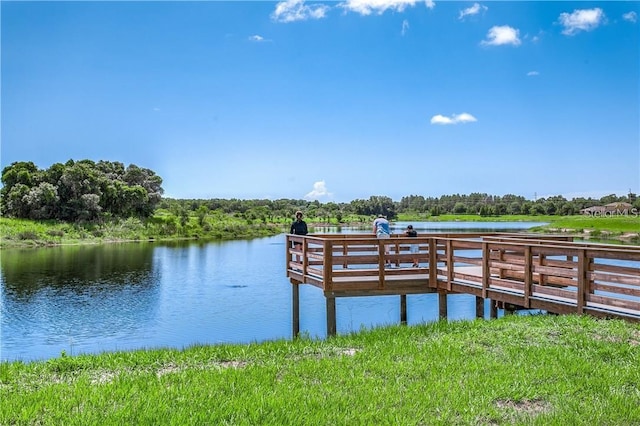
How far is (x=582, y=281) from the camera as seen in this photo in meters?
9.64

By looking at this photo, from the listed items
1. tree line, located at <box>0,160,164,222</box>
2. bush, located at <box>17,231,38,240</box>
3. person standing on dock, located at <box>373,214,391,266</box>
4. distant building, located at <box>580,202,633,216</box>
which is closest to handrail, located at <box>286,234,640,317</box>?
person standing on dock, located at <box>373,214,391,266</box>

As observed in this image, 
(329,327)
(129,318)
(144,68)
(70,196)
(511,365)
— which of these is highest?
(144,68)

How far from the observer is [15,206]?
220ft

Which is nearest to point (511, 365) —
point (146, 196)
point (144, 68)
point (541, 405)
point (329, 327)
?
point (541, 405)

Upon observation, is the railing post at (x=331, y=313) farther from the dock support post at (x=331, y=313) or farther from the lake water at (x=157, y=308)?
the lake water at (x=157, y=308)

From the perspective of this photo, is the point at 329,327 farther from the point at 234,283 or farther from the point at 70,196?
the point at 70,196

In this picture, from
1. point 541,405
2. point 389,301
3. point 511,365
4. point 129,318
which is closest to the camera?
point 541,405

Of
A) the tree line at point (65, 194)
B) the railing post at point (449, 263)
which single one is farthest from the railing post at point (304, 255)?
the tree line at point (65, 194)

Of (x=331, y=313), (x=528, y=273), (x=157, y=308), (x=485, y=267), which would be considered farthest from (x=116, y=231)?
(x=528, y=273)

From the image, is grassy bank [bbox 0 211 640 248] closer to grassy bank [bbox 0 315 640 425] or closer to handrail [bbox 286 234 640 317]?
handrail [bbox 286 234 640 317]

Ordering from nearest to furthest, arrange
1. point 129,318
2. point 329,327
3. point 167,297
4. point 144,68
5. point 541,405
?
point 541,405 < point 329,327 < point 129,318 < point 167,297 < point 144,68

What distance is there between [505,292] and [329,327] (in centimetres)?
439

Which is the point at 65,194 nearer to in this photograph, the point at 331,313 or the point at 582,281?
the point at 331,313

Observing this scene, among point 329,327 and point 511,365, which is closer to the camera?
point 511,365
